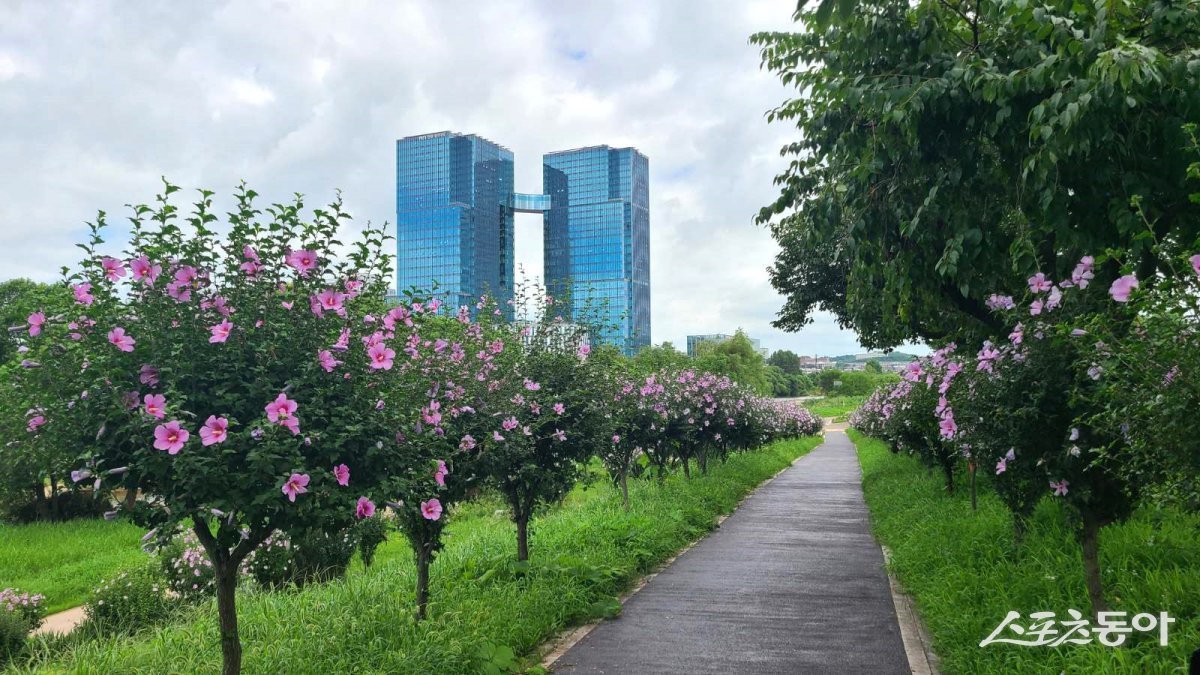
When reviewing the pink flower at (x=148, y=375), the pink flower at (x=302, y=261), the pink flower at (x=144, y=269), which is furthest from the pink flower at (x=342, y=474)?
the pink flower at (x=144, y=269)

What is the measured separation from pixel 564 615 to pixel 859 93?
183 inches

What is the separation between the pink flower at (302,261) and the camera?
4312mm

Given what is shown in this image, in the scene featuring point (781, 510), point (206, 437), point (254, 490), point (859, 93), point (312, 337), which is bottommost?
point (781, 510)

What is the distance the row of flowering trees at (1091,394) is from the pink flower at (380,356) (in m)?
3.33

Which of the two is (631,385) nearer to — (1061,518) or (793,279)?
(793,279)

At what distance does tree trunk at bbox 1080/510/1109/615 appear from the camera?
5.10m

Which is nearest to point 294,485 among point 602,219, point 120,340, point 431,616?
point 120,340

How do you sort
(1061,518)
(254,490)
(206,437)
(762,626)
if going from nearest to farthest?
(206,437) → (254,490) → (762,626) → (1061,518)

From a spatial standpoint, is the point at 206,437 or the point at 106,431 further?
the point at 106,431

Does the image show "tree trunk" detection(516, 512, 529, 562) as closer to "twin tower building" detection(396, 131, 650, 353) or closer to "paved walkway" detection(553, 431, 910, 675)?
"paved walkway" detection(553, 431, 910, 675)

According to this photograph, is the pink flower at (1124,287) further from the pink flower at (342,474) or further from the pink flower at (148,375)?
the pink flower at (148,375)

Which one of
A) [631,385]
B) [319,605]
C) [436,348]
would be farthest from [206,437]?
[631,385]

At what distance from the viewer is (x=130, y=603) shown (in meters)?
10.1

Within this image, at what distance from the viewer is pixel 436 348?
5.73 meters
